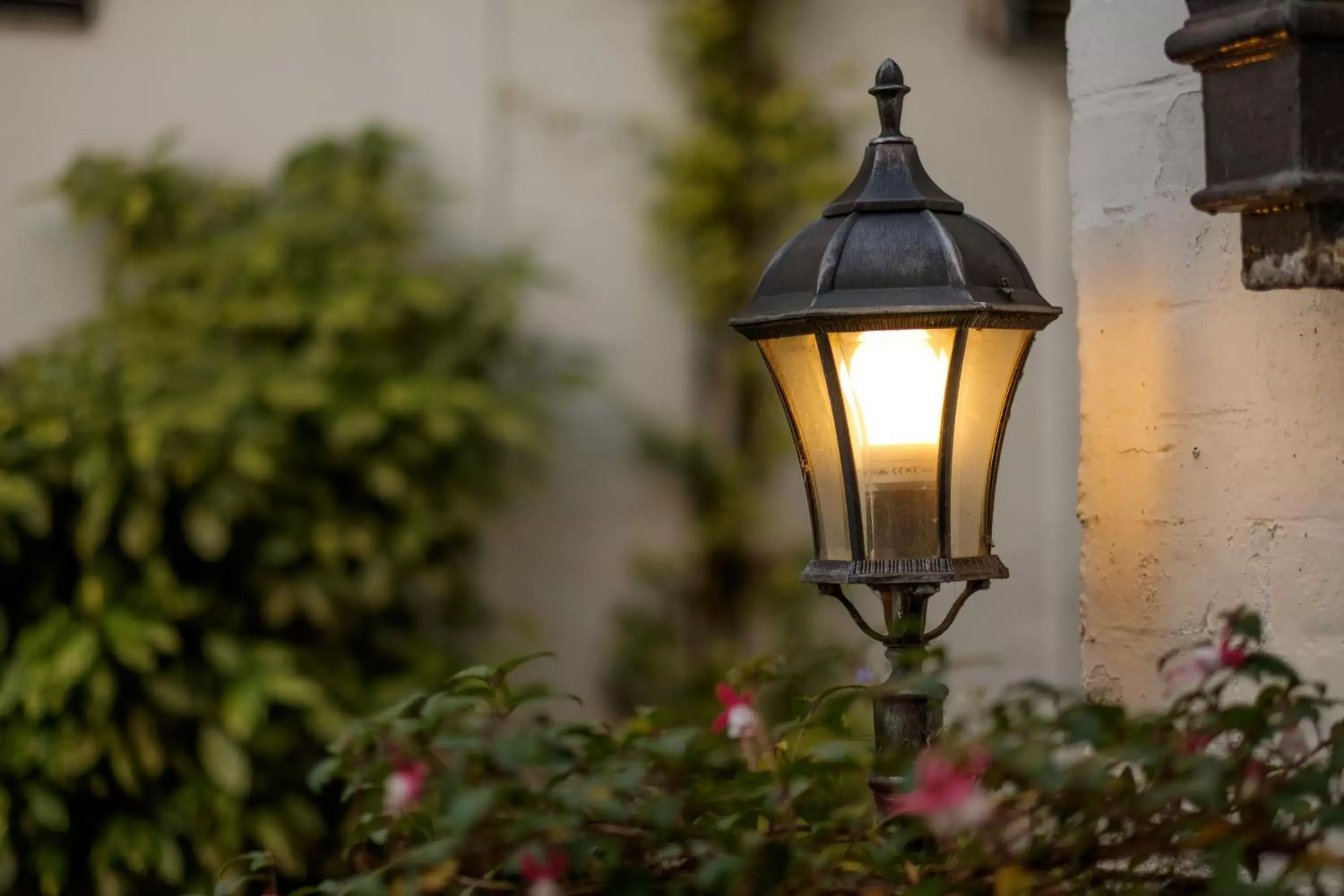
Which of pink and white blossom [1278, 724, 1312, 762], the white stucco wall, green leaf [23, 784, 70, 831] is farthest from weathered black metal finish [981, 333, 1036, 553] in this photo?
the white stucco wall

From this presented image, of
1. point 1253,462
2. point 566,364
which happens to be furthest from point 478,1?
point 1253,462

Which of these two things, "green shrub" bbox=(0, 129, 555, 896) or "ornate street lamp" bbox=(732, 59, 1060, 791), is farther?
"green shrub" bbox=(0, 129, 555, 896)

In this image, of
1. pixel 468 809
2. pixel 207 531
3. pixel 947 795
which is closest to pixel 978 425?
pixel 947 795

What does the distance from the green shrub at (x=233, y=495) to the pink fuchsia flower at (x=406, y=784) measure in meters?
1.95

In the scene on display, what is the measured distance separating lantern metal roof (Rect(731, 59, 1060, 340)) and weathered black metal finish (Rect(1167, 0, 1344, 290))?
0.84 ft

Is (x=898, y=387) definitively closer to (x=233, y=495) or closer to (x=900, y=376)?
(x=900, y=376)

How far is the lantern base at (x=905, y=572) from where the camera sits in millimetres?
1702

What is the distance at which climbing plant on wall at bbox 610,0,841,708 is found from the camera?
429 centimetres

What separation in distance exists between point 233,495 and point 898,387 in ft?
6.52

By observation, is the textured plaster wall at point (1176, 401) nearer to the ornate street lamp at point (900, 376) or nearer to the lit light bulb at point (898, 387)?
the ornate street lamp at point (900, 376)

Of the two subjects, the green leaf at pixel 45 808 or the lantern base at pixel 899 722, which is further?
the green leaf at pixel 45 808

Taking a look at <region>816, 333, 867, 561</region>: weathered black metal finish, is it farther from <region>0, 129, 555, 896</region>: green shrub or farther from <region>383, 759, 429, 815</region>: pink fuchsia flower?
<region>0, 129, 555, 896</region>: green shrub

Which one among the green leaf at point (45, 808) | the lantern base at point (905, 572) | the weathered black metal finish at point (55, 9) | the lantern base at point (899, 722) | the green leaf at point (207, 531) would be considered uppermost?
the weathered black metal finish at point (55, 9)

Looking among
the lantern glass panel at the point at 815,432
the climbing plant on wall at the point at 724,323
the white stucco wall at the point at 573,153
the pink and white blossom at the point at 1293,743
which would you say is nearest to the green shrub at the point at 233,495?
the white stucco wall at the point at 573,153
